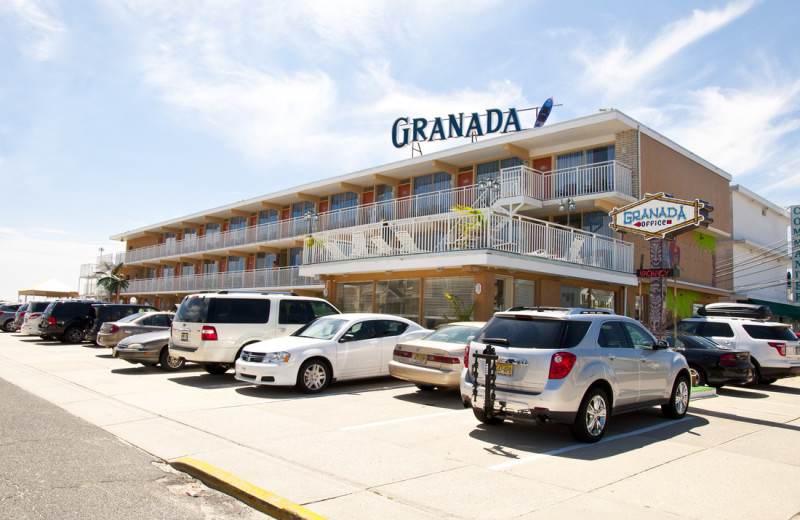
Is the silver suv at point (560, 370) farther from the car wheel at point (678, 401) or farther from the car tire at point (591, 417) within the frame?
the car wheel at point (678, 401)

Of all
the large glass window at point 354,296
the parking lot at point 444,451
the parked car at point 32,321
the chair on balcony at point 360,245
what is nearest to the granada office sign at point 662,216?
the parking lot at point 444,451

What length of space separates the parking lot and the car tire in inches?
5.1

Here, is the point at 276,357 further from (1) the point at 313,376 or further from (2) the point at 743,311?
(2) the point at 743,311

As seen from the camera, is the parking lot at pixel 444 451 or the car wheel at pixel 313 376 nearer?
the parking lot at pixel 444 451

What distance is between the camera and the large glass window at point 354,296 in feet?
65.1

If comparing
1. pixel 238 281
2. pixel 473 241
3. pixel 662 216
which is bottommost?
pixel 238 281

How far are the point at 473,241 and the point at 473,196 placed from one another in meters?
7.44

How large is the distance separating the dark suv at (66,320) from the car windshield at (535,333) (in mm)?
19338

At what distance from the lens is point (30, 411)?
8.47m

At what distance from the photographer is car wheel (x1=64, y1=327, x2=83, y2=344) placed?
2181 centimetres

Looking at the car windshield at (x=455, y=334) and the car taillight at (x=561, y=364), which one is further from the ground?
the car windshield at (x=455, y=334)

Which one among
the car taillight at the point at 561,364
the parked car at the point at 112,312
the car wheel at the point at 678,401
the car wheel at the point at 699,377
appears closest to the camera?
the car taillight at the point at 561,364

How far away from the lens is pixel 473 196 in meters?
22.5

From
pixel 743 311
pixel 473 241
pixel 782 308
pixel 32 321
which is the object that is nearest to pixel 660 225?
pixel 473 241
